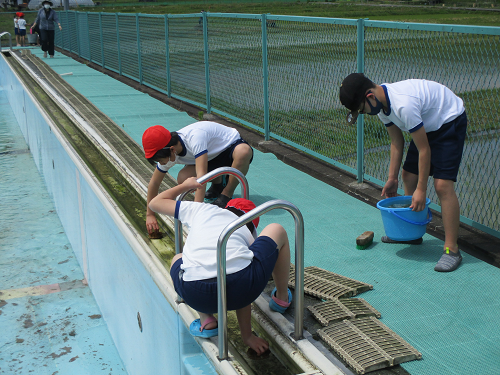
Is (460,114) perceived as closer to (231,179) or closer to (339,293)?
(339,293)

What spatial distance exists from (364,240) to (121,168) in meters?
2.58

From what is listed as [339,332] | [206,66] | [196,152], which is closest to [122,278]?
[196,152]

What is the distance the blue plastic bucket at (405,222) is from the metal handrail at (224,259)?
1.44 m

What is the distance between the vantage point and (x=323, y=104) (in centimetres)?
595

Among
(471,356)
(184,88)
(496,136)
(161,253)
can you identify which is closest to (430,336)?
(471,356)

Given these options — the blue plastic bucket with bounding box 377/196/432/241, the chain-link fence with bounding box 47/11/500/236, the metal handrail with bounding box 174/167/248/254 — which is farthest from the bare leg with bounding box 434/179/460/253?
the metal handrail with bounding box 174/167/248/254

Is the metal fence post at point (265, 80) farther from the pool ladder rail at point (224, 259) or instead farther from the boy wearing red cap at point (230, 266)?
the pool ladder rail at point (224, 259)

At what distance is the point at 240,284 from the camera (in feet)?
7.76

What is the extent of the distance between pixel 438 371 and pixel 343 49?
11.8ft

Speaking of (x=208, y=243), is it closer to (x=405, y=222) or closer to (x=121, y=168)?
(x=405, y=222)

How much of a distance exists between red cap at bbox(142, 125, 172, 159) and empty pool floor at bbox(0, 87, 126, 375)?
2135mm

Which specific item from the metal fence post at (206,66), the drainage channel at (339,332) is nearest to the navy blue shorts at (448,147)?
the drainage channel at (339,332)

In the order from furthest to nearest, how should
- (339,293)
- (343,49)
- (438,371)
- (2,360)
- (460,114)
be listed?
(343,49), (2,360), (460,114), (339,293), (438,371)

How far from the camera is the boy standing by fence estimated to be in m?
3.33
